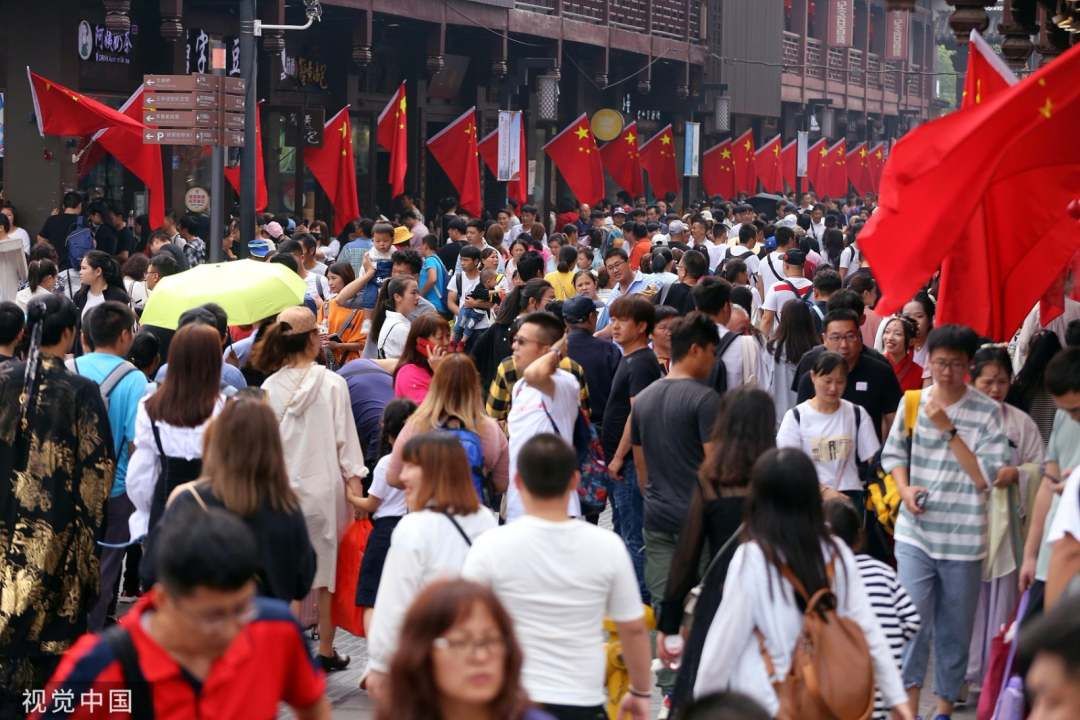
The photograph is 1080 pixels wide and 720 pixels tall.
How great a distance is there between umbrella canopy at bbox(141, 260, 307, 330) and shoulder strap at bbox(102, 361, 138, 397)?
0.96 meters

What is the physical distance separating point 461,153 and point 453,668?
69.7 ft

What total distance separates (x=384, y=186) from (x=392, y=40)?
7.20 feet

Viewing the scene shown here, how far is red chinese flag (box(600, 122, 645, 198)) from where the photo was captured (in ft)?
97.2

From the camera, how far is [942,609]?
7.27m

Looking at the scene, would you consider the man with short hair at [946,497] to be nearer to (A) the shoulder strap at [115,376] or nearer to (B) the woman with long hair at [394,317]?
(A) the shoulder strap at [115,376]

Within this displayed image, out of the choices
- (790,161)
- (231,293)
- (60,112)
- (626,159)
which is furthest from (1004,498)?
(790,161)

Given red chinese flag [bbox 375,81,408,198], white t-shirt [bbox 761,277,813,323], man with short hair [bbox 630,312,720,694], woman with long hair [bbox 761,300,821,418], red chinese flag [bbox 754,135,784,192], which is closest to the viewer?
man with short hair [bbox 630,312,720,694]

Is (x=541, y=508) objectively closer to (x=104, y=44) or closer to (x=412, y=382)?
(x=412, y=382)

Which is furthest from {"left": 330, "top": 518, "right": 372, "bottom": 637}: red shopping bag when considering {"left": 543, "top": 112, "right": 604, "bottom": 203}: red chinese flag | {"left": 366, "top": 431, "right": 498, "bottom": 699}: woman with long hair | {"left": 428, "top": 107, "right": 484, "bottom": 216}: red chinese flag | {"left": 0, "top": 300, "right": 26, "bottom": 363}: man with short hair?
{"left": 543, "top": 112, "right": 604, "bottom": 203}: red chinese flag

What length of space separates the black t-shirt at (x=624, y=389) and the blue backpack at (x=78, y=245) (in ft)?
30.8

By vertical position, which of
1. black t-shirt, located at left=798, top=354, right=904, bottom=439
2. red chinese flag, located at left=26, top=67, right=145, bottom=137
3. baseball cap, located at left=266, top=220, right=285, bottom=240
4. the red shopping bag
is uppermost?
red chinese flag, located at left=26, top=67, right=145, bottom=137

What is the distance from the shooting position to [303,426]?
7.58m

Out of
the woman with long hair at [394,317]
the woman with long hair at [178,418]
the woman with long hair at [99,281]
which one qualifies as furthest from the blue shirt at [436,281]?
the woman with long hair at [178,418]

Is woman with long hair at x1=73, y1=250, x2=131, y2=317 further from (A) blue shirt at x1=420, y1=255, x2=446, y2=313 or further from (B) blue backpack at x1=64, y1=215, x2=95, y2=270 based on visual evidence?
(B) blue backpack at x1=64, y1=215, x2=95, y2=270
